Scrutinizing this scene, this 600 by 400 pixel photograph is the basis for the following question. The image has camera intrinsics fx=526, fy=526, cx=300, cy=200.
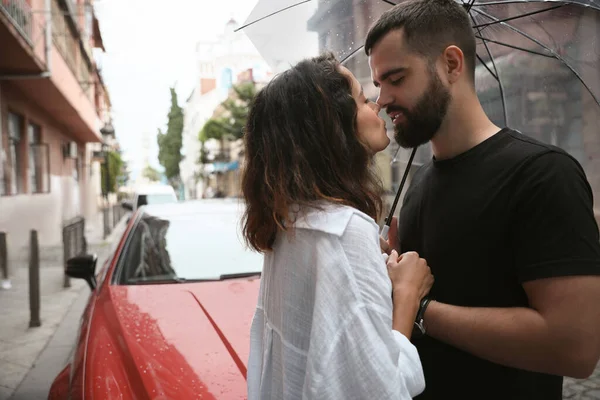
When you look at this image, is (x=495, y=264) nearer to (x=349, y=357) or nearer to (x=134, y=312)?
(x=349, y=357)

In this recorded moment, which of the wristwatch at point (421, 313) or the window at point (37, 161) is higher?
the window at point (37, 161)

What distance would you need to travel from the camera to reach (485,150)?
1.52 metres

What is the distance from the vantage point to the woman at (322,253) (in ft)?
3.49

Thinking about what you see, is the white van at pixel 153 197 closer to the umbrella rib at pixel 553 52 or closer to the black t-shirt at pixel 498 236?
the umbrella rib at pixel 553 52

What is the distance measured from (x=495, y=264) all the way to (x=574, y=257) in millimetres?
212

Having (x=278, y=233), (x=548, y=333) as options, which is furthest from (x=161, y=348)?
(x=548, y=333)

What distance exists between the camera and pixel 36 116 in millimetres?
14438

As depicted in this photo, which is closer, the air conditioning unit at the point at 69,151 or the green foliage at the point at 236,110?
the air conditioning unit at the point at 69,151

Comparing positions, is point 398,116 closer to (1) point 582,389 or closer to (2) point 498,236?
(2) point 498,236

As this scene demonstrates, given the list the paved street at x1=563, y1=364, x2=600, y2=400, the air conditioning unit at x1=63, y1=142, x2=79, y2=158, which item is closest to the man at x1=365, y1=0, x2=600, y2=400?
the paved street at x1=563, y1=364, x2=600, y2=400

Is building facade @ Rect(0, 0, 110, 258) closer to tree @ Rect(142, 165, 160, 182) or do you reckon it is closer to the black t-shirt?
the black t-shirt

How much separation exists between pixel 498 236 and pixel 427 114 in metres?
0.43

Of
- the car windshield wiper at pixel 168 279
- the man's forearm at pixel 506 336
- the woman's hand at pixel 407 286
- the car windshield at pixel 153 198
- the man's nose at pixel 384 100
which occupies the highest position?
the man's nose at pixel 384 100

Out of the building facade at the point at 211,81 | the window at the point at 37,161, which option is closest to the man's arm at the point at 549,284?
the window at the point at 37,161
